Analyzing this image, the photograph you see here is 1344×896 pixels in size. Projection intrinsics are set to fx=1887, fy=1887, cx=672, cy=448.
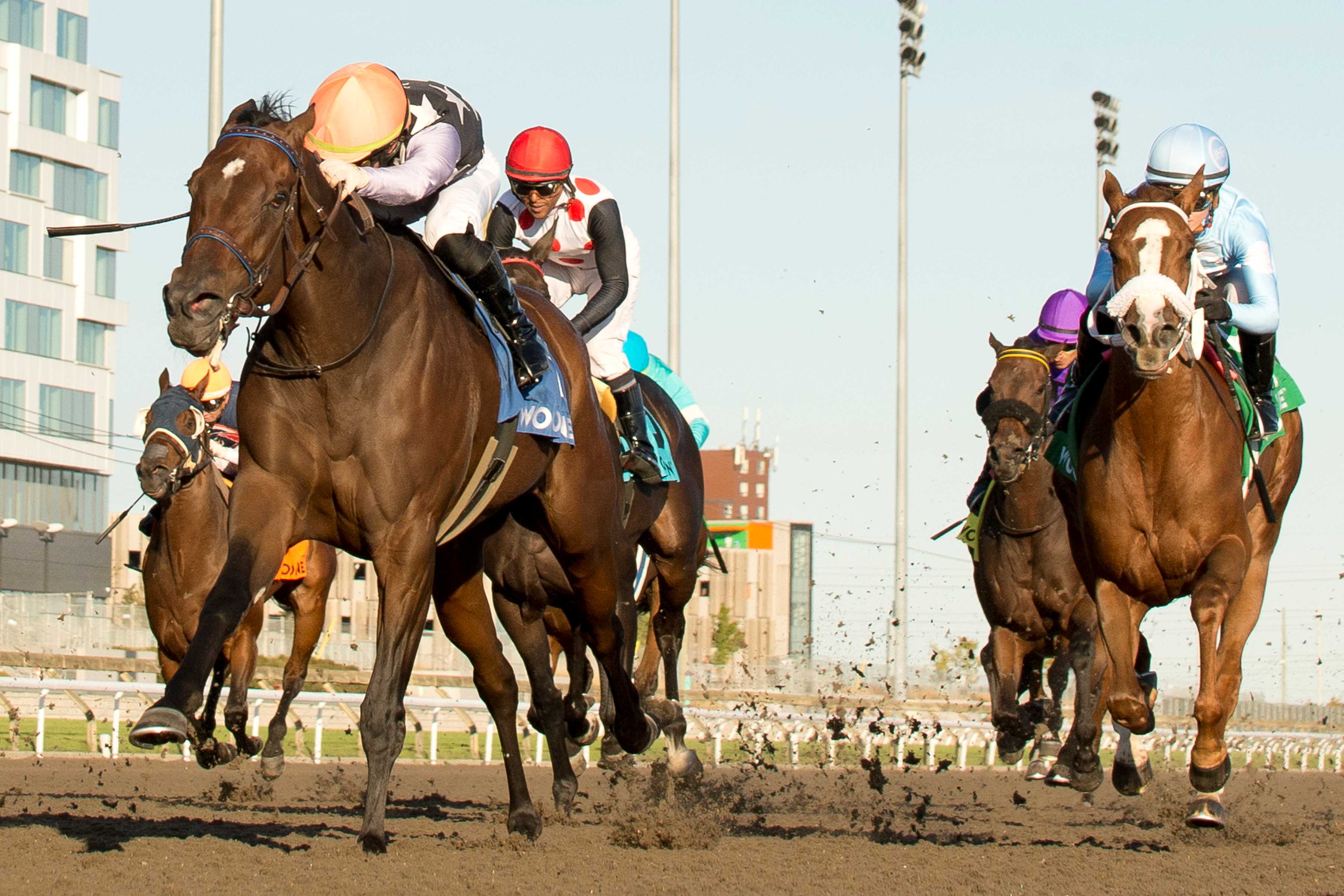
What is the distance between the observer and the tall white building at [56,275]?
5688cm

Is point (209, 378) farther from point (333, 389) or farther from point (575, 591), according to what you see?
point (333, 389)

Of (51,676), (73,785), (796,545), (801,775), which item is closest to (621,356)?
(73,785)

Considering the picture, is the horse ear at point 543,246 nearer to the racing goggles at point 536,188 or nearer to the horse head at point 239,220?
the racing goggles at point 536,188

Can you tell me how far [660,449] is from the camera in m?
10.9

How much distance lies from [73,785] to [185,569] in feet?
5.72

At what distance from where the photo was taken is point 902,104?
34.4 meters

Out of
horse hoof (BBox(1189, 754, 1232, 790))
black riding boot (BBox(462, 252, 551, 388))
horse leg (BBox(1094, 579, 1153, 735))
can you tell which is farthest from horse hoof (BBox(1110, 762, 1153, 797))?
black riding boot (BBox(462, 252, 551, 388))

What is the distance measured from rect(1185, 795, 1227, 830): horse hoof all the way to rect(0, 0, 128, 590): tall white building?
50.8 meters

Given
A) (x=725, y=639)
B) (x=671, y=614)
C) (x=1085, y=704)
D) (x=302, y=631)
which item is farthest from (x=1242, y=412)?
(x=725, y=639)

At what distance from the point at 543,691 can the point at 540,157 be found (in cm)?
263

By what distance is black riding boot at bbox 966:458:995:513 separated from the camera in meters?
13.0

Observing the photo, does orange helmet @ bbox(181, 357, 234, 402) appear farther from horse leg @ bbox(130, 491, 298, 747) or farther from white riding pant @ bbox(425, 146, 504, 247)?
horse leg @ bbox(130, 491, 298, 747)

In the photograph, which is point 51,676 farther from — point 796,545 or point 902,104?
point 796,545

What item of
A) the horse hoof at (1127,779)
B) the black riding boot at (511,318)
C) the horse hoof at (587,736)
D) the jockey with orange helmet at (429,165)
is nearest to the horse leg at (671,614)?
the horse hoof at (587,736)
